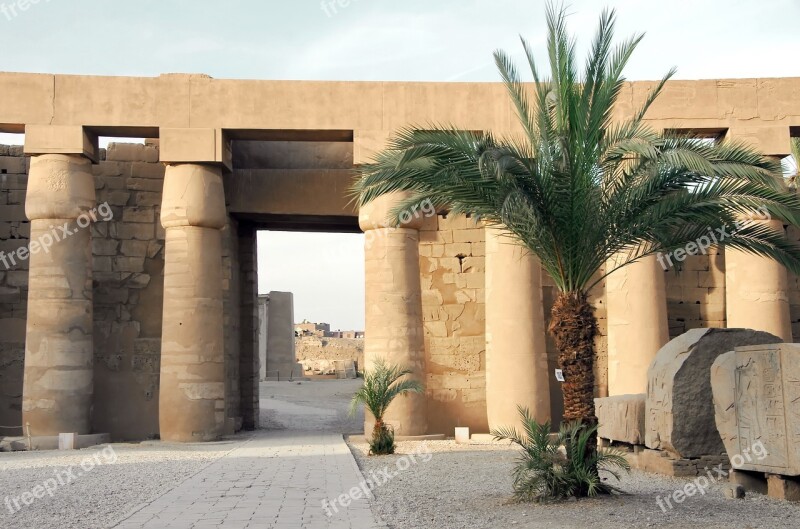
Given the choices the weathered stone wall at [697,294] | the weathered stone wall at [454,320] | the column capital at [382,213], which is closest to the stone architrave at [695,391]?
the column capital at [382,213]

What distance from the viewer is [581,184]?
9273mm

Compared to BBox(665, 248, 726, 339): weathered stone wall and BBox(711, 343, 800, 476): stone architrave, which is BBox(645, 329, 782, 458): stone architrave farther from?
BBox(665, 248, 726, 339): weathered stone wall

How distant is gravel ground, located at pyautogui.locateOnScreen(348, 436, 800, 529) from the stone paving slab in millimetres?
478

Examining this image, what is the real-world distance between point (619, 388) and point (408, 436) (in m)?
3.41

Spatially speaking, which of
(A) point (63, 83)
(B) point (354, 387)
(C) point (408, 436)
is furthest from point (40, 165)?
(B) point (354, 387)

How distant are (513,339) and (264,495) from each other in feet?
24.4

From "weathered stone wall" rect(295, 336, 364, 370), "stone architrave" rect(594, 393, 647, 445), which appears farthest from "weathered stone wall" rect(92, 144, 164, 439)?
"weathered stone wall" rect(295, 336, 364, 370)

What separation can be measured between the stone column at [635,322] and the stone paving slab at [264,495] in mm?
4736

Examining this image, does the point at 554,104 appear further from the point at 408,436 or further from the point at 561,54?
the point at 408,436

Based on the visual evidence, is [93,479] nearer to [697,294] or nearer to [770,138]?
[697,294]

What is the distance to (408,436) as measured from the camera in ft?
50.2

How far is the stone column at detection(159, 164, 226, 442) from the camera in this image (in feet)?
50.3

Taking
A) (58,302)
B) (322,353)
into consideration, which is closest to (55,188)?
(58,302)

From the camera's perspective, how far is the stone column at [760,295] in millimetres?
15531
